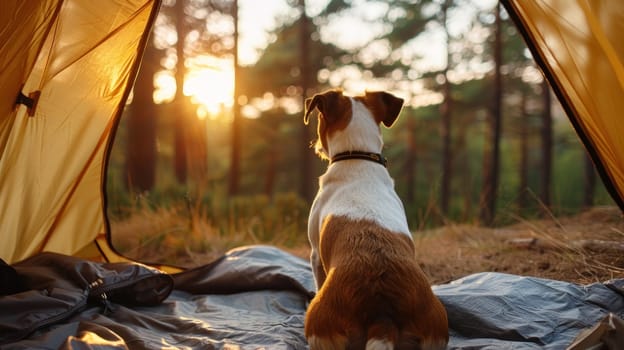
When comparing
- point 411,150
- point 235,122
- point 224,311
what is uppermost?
point 235,122

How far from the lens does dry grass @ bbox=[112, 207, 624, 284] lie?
12.3ft

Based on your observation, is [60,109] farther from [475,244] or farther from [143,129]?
[143,129]

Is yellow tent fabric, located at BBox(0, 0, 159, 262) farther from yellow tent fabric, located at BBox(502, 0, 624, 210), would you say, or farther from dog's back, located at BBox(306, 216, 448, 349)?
yellow tent fabric, located at BBox(502, 0, 624, 210)

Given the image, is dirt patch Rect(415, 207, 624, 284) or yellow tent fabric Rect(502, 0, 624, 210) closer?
yellow tent fabric Rect(502, 0, 624, 210)

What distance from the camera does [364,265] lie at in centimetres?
204

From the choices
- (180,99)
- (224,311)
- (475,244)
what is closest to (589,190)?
(475,244)

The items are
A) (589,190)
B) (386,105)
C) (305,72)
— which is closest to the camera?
(386,105)

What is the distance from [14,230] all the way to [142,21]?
6.30 feet

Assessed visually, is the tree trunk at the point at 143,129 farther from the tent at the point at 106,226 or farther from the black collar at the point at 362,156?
the black collar at the point at 362,156

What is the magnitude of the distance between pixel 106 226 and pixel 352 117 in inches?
106

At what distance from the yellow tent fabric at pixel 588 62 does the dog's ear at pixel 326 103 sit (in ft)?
3.92

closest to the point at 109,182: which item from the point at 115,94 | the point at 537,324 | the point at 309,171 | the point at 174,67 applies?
the point at 115,94

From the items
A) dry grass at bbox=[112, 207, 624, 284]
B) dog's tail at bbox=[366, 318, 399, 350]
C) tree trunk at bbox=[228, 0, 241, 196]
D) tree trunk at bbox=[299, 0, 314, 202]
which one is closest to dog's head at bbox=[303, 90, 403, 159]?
dog's tail at bbox=[366, 318, 399, 350]

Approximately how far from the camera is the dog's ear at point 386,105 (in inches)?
128
